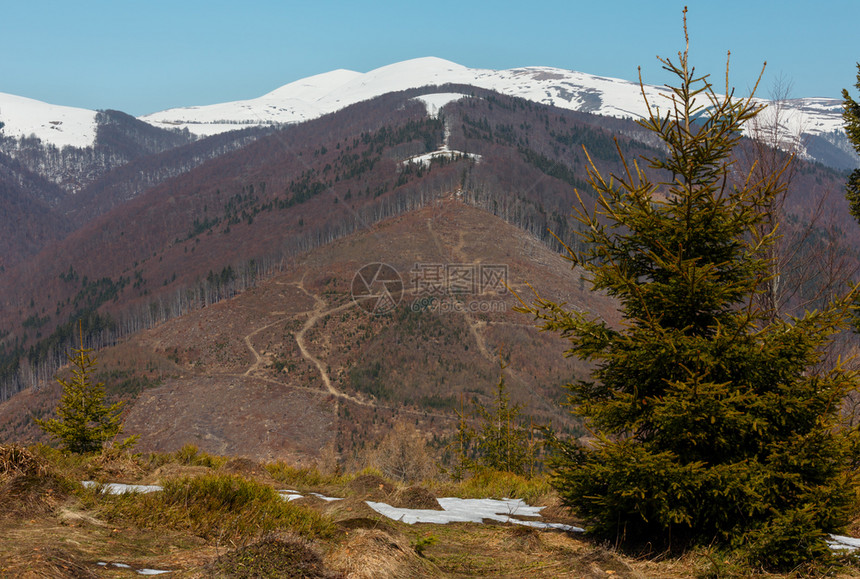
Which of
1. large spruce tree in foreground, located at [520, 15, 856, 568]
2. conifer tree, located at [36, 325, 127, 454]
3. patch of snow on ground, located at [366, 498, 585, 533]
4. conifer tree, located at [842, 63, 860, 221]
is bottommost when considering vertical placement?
conifer tree, located at [36, 325, 127, 454]

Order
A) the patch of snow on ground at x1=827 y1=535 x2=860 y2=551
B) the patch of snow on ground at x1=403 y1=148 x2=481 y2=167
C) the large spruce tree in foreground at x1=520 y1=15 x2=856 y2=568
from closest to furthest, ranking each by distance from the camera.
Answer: the large spruce tree in foreground at x1=520 y1=15 x2=856 y2=568, the patch of snow on ground at x1=827 y1=535 x2=860 y2=551, the patch of snow on ground at x1=403 y1=148 x2=481 y2=167

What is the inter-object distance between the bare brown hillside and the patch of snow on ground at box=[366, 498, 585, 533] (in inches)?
3095

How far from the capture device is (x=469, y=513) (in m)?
9.01

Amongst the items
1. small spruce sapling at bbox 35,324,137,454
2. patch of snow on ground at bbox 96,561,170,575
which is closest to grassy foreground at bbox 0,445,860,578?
patch of snow on ground at bbox 96,561,170,575

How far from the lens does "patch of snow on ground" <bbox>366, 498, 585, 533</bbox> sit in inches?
324

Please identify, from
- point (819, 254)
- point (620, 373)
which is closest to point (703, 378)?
point (620, 373)

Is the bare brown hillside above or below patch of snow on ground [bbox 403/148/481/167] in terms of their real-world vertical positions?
below

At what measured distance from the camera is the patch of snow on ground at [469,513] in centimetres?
823

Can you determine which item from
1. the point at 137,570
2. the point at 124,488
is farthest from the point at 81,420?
the point at 137,570

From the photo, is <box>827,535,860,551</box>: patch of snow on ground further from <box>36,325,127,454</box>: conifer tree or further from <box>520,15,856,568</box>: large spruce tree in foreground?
<box>36,325,127,454</box>: conifer tree

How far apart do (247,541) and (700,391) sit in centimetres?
457

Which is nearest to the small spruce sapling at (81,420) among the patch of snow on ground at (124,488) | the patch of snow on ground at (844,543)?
the patch of snow on ground at (124,488)

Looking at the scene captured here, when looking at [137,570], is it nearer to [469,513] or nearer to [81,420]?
[469,513]

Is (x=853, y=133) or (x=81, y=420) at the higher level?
(x=853, y=133)
